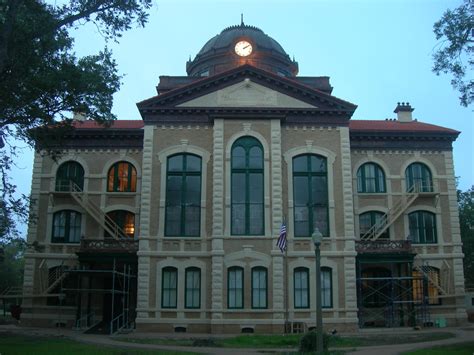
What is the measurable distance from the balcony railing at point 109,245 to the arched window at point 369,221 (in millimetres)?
14242

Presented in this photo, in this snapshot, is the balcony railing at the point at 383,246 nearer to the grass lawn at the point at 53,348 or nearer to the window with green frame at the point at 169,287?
the window with green frame at the point at 169,287

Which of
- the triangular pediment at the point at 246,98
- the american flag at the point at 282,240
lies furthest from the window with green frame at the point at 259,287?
the triangular pediment at the point at 246,98

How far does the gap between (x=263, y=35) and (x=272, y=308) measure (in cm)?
2567

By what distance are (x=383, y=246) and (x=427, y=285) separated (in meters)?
4.41

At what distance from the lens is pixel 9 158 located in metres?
21.9

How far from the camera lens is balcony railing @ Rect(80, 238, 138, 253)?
31.6 metres

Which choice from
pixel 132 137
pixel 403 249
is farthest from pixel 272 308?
pixel 132 137

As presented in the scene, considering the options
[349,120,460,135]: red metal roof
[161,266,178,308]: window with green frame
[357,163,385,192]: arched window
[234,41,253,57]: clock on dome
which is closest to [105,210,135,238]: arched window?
[161,266,178,308]: window with green frame

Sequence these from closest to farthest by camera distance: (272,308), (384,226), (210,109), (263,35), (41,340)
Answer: (41,340)
(272,308)
(210,109)
(384,226)
(263,35)

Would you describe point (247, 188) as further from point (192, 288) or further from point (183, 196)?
point (192, 288)

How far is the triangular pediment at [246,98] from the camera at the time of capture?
31797 mm

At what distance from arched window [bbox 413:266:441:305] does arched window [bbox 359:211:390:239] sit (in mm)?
3023

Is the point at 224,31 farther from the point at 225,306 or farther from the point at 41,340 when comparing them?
the point at 41,340

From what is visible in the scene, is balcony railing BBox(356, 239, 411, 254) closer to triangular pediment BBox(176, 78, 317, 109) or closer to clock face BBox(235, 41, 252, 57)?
triangular pediment BBox(176, 78, 317, 109)
